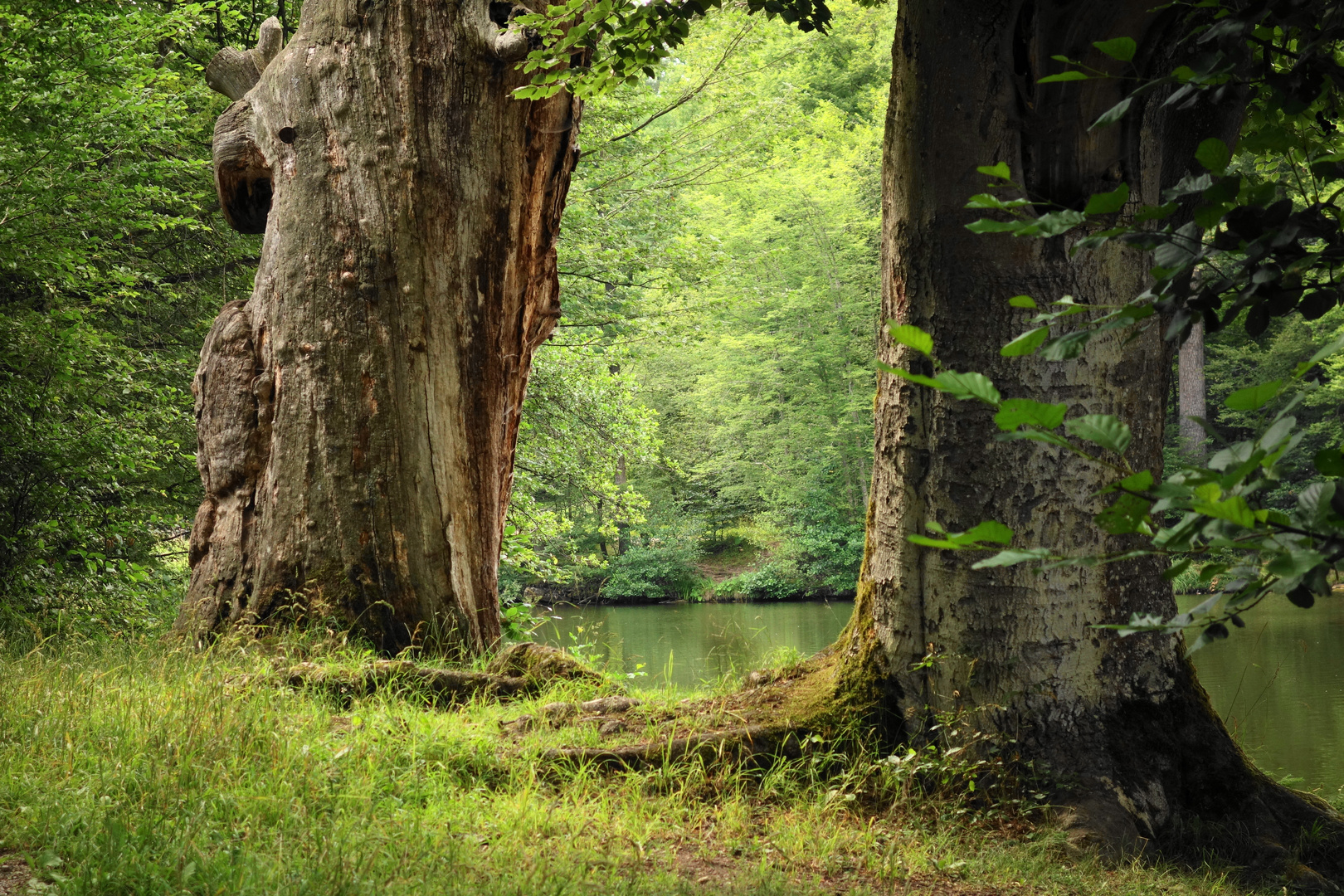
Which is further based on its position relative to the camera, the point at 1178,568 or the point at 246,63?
the point at 246,63

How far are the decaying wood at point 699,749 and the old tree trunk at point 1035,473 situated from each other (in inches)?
15.1

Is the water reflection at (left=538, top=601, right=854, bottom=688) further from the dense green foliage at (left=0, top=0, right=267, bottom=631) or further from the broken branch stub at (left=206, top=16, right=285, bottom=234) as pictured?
the broken branch stub at (left=206, top=16, right=285, bottom=234)

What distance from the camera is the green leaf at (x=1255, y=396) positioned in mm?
1151

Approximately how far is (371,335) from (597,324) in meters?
8.89

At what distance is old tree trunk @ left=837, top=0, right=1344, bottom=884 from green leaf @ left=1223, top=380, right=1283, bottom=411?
263 centimetres

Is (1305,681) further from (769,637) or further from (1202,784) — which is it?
(1202,784)

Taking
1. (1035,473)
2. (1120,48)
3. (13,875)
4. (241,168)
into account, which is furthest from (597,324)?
(1120,48)

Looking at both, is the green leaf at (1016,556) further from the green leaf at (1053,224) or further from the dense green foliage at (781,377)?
the dense green foliage at (781,377)

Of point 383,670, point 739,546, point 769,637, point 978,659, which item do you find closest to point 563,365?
point 769,637

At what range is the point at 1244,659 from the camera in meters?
12.5

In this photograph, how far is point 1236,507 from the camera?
3.25ft

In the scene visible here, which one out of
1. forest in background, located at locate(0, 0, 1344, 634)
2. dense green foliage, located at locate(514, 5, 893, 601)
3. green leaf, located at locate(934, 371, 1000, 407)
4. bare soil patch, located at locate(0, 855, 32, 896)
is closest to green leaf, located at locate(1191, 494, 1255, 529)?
green leaf, located at locate(934, 371, 1000, 407)

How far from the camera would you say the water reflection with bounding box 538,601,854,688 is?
38.5 feet

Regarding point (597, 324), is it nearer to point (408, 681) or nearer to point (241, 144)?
point (241, 144)
